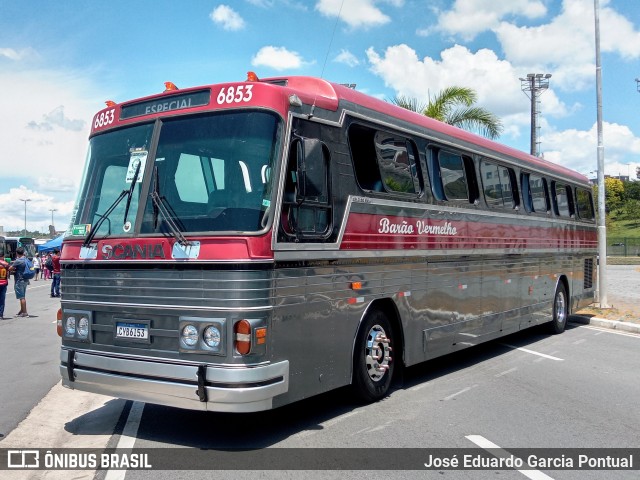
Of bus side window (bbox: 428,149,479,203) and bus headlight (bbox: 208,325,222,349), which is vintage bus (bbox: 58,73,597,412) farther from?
bus side window (bbox: 428,149,479,203)

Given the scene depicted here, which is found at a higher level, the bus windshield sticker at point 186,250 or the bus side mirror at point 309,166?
the bus side mirror at point 309,166

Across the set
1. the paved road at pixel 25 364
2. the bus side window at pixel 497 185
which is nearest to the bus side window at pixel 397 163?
the bus side window at pixel 497 185

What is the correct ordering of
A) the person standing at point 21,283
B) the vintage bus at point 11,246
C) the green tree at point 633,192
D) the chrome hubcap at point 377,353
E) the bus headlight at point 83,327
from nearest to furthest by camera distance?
the bus headlight at point 83,327, the chrome hubcap at point 377,353, the person standing at point 21,283, the vintage bus at point 11,246, the green tree at point 633,192

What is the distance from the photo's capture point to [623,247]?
203ft

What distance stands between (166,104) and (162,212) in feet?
3.81

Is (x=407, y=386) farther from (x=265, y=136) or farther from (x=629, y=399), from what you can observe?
(x=265, y=136)

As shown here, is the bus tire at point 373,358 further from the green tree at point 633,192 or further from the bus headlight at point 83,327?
the green tree at point 633,192

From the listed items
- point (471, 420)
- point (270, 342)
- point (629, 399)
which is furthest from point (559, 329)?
point (270, 342)

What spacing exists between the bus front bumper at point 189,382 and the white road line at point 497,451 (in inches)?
74.9

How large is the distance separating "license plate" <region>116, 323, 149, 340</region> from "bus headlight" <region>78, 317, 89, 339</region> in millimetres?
467

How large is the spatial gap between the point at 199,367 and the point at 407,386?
383 cm

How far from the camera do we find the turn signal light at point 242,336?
18.0ft

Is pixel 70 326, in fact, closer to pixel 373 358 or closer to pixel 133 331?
pixel 133 331

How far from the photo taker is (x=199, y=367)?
5516 mm
